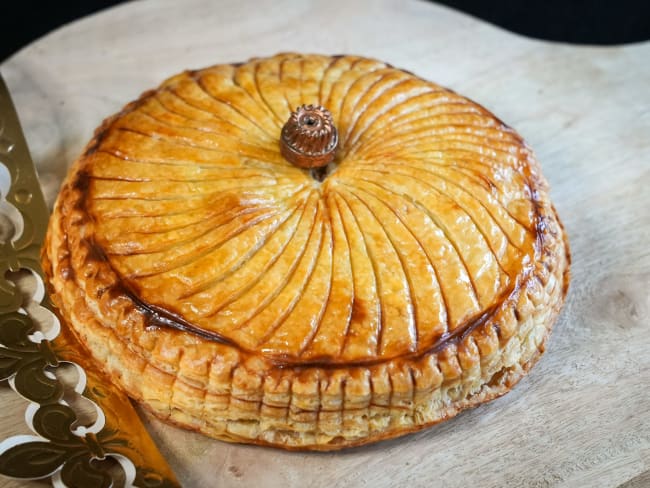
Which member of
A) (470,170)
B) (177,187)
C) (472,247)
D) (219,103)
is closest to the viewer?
(472,247)

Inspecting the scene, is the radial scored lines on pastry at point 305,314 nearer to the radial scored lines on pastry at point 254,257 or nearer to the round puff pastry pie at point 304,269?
the round puff pastry pie at point 304,269

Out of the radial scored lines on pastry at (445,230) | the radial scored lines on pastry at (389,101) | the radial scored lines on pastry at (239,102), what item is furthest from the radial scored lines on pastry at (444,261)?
the radial scored lines on pastry at (239,102)

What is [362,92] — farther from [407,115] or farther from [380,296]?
[380,296]

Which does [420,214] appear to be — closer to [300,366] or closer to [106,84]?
[300,366]

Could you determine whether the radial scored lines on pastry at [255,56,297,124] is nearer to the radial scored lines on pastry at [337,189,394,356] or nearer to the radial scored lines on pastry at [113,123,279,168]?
the radial scored lines on pastry at [113,123,279,168]

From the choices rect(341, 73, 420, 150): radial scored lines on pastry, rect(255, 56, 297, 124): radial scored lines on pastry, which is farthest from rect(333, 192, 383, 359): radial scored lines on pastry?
rect(255, 56, 297, 124): radial scored lines on pastry

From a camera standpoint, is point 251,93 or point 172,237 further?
point 251,93

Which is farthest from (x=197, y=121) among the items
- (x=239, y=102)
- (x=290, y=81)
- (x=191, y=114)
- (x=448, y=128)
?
(x=448, y=128)
